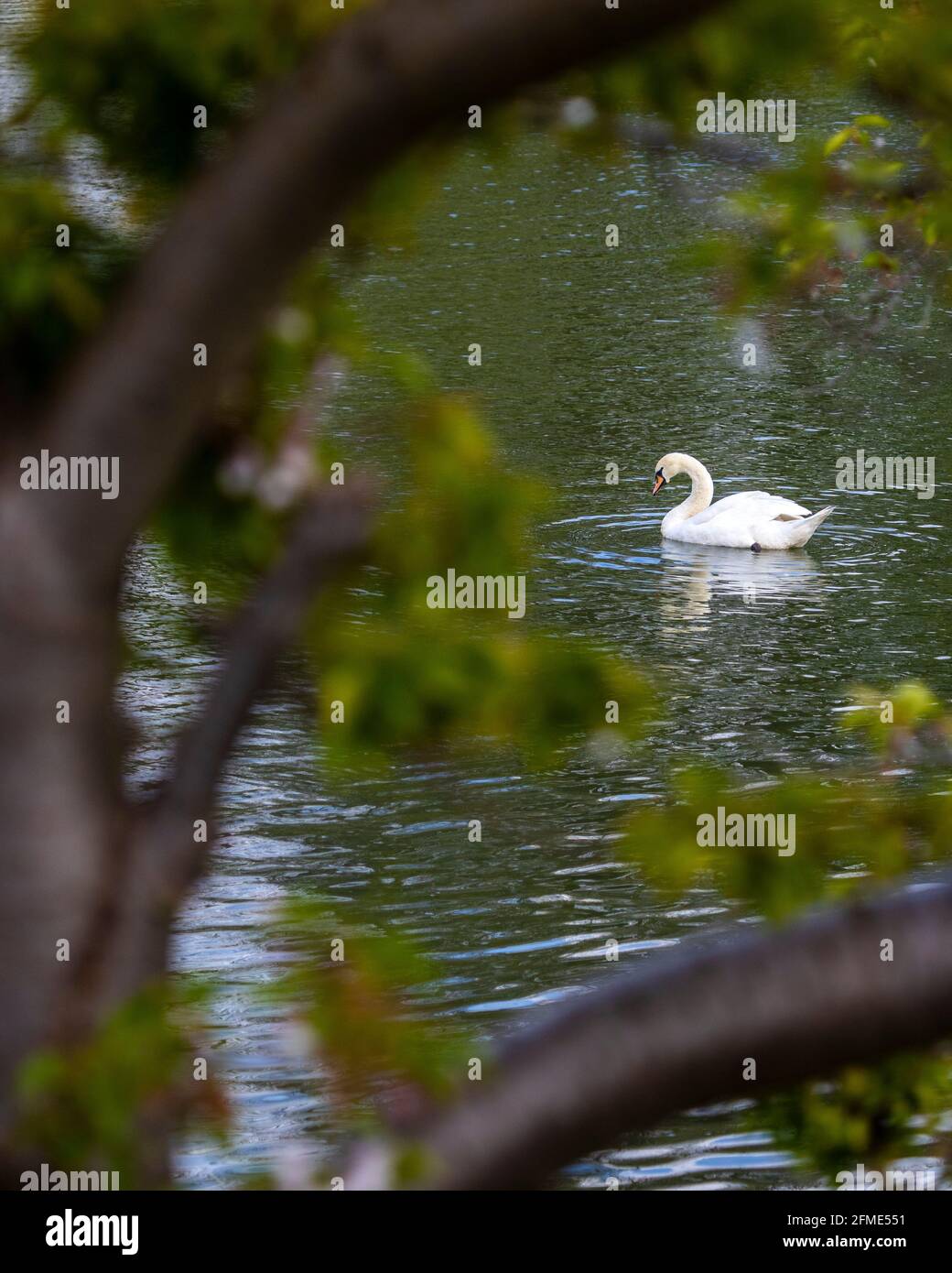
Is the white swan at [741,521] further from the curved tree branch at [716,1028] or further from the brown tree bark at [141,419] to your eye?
the curved tree branch at [716,1028]

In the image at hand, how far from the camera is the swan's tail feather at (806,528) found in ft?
52.7

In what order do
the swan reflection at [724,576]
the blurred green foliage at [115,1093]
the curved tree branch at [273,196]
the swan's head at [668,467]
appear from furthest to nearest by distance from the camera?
1. the swan's head at [668,467]
2. the swan reflection at [724,576]
3. the blurred green foliage at [115,1093]
4. the curved tree branch at [273,196]

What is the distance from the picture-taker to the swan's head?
17522 millimetres

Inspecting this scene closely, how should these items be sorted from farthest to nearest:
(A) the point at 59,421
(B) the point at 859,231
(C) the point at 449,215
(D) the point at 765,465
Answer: (C) the point at 449,215, (D) the point at 765,465, (B) the point at 859,231, (A) the point at 59,421

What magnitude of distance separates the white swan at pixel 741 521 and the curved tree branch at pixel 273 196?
46.1 feet

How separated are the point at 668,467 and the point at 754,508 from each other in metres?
1.53

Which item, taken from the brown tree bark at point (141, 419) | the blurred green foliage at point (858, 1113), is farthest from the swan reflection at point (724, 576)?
the brown tree bark at point (141, 419)

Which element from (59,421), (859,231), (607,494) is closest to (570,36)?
(59,421)

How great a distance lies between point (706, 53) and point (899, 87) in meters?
0.41

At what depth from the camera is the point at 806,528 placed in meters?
16.1

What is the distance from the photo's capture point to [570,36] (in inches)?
77.9

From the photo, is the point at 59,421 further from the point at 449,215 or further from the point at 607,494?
the point at 449,215

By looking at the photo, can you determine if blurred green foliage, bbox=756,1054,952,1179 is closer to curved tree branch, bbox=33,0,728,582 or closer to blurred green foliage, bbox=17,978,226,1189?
blurred green foliage, bbox=17,978,226,1189

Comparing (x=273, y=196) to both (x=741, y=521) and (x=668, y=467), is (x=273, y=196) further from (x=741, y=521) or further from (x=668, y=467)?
(x=668, y=467)
